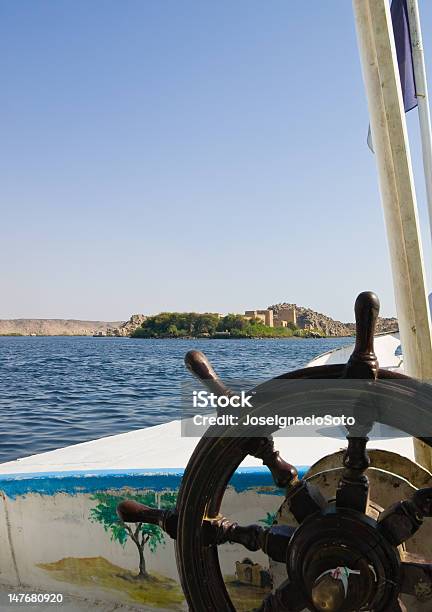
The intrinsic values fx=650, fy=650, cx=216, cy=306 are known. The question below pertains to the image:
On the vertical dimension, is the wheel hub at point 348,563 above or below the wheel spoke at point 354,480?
below

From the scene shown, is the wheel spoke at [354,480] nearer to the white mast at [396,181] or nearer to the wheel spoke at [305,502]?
the wheel spoke at [305,502]

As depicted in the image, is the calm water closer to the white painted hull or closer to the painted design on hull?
the white painted hull

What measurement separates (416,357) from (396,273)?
22cm

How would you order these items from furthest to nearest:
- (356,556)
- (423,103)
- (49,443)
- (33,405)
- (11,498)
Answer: (33,405)
(49,443)
(423,103)
(11,498)
(356,556)

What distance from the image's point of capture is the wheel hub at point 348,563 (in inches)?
41.1

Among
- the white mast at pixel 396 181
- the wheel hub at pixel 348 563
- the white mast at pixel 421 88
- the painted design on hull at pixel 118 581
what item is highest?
the white mast at pixel 421 88

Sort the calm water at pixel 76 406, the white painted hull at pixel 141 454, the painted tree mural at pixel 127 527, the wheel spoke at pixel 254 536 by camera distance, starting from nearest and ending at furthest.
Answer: the wheel spoke at pixel 254 536
the painted tree mural at pixel 127 527
the white painted hull at pixel 141 454
the calm water at pixel 76 406

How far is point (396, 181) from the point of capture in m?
1.66

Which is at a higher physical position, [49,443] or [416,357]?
[416,357]

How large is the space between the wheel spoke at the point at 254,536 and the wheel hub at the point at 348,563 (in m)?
0.07

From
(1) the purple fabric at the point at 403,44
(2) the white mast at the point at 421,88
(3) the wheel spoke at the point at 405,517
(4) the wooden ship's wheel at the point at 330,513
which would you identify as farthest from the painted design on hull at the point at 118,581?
(1) the purple fabric at the point at 403,44

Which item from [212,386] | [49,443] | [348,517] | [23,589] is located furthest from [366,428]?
[49,443]

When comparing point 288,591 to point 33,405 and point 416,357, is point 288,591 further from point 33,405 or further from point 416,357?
point 33,405

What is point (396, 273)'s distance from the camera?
1685 mm
